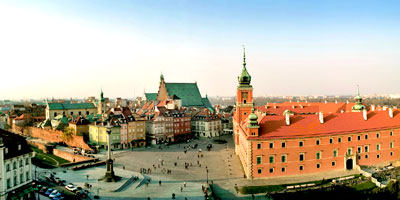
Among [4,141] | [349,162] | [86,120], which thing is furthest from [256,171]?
[86,120]

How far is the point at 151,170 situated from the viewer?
54.3m

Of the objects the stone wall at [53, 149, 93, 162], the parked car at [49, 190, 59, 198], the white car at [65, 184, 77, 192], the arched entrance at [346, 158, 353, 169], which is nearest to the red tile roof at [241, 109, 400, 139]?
the arched entrance at [346, 158, 353, 169]

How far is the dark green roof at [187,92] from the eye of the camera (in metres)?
128

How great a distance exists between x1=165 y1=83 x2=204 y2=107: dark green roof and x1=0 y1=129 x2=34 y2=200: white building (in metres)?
86.4

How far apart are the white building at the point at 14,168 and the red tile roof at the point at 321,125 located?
101 feet

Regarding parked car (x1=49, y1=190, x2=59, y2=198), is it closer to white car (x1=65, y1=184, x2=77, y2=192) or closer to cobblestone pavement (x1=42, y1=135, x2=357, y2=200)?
white car (x1=65, y1=184, x2=77, y2=192)

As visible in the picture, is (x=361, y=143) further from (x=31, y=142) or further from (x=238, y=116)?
(x=31, y=142)

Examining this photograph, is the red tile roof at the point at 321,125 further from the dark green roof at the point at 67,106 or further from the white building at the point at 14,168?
the dark green roof at the point at 67,106

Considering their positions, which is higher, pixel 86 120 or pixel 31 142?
pixel 86 120

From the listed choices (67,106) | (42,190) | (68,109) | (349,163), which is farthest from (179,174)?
(67,106)

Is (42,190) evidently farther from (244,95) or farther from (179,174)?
(244,95)

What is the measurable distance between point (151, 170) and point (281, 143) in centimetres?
2216

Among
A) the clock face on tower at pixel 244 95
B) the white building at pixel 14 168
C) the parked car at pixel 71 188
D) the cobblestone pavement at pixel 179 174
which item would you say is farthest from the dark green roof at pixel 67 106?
the white building at pixel 14 168

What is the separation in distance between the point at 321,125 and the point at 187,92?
279ft
